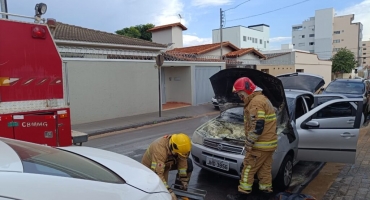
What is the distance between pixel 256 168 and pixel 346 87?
10667 mm

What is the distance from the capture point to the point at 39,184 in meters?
1.43

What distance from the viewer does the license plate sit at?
14.0 feet

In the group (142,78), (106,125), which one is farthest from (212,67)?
(106,125)

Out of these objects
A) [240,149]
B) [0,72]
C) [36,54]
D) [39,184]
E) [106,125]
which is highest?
[36,54]

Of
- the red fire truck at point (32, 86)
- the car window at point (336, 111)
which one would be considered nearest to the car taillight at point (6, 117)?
the red fire truck at point (32, 86)

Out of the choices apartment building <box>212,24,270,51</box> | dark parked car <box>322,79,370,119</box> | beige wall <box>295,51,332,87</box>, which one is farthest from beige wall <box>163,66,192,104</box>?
apartment building <box>212,24,270,51</box>

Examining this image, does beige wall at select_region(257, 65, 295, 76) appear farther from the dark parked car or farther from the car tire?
the car tire

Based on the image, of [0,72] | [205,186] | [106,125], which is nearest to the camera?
[0,72]

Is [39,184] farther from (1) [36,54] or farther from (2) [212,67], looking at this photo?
(2) [212,67]

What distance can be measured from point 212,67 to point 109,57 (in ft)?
23.4

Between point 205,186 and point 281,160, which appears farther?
point 205,186

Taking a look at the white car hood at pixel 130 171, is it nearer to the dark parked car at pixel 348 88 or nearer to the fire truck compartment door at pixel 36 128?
the fire truck compartment door at pixel 36 128

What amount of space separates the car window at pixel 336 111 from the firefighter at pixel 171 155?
287cm

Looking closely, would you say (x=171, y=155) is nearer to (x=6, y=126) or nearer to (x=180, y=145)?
(x=180, y=145)
